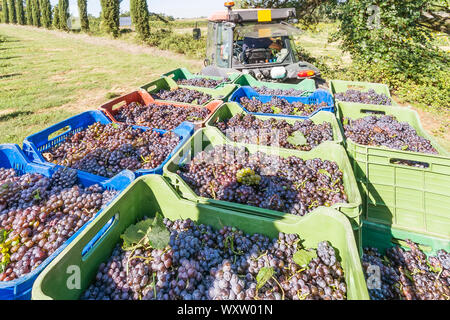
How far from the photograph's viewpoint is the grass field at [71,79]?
214 inches

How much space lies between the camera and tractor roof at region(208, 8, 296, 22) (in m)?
4.29

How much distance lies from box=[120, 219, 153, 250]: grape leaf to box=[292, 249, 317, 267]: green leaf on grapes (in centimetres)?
82

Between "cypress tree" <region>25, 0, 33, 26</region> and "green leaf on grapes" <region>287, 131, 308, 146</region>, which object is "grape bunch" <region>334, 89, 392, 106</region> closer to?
"green leaf on grapes" <region>287, 131, 308, 146</region>

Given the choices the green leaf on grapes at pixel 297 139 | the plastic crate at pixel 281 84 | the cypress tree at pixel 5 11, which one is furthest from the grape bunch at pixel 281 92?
the cypress tree at pixel 5 11

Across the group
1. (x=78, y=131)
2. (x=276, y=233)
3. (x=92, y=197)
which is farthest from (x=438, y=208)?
(x=78, y=131)

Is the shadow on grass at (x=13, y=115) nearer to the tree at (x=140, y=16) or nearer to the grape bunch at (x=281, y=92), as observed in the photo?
the grape bunch at (x=281, y=92)

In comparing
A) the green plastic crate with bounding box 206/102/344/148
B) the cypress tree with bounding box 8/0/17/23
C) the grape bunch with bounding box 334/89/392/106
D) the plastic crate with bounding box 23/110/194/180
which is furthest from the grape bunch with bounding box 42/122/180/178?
the cypress tree with bounding box 8/0/17/23

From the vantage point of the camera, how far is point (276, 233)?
1491mm

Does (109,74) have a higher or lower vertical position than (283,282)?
higher

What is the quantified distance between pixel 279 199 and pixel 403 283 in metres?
0.82

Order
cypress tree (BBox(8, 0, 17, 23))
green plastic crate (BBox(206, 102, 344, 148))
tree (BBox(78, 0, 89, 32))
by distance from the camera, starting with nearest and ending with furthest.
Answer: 1. green plastic crate (BBox(206, 102, 344, 148))
2. tree (BBox(78, 0, 89, 32))
3. cypress tree (BBox(8, 0, 17, 23))

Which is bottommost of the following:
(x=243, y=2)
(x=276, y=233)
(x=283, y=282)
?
(x=283, y=282)
